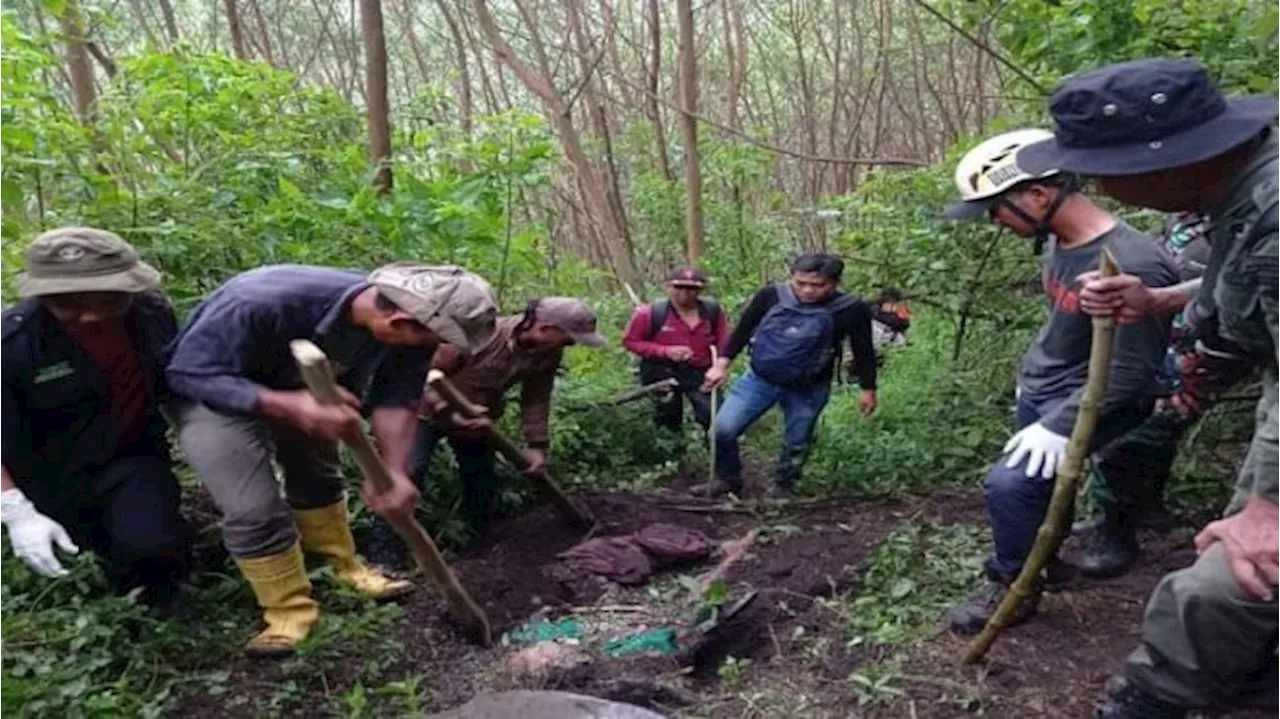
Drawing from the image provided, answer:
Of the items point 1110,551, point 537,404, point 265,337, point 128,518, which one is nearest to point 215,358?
point 265,337

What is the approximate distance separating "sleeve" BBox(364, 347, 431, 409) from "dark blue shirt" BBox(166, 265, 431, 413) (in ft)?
0.12

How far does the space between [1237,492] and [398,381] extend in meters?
2.62

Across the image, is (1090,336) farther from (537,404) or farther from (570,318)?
(537,404)

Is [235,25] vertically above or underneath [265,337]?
above

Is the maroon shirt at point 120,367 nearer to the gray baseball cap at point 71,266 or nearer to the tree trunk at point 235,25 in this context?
the gray baseball cap at point 71,266

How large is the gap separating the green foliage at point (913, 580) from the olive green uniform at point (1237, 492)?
122cm

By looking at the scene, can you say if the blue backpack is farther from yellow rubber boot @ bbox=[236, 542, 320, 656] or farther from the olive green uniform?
the olive green uniform

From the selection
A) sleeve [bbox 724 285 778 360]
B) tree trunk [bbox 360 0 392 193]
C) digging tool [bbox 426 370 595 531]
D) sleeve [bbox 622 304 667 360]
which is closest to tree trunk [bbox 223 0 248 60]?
tree trunk [bbox 360 0 392 193]

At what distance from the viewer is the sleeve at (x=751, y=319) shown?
6277 millimetres

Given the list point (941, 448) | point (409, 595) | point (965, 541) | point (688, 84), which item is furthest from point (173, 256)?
point (688, 84)

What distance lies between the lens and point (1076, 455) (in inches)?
111

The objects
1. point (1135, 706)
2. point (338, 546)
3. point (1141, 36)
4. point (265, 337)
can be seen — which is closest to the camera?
point (1135, 706)

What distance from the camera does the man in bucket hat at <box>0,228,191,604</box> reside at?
348cm

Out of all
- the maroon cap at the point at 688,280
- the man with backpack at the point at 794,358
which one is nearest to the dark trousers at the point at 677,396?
the maroon cap at the point at 688,280
